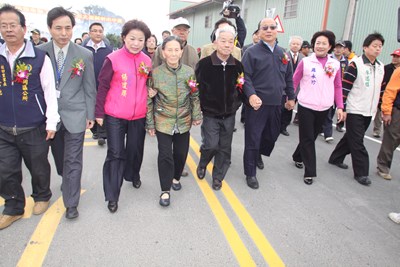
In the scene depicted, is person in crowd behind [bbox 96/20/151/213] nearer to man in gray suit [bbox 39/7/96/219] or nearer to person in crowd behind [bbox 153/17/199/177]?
man in gray suit [bbox 39/7/96/219]

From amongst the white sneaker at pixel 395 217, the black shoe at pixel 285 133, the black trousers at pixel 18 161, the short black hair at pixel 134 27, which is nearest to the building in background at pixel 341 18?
the black shoe at pixel 285 133

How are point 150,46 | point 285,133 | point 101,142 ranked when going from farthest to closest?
point 285,133 < point 150,46 < point 101,142

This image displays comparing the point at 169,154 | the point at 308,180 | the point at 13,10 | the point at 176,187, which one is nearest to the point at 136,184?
the point at 176,187

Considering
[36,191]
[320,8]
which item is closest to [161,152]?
[36,191]

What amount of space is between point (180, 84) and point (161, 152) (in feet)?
2.60

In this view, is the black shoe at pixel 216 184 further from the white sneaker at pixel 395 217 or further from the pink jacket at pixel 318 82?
the white sneaker at pixel 395 217

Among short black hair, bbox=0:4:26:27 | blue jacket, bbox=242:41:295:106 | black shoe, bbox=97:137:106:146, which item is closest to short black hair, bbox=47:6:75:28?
short black hair, bbox=0:4:26:27

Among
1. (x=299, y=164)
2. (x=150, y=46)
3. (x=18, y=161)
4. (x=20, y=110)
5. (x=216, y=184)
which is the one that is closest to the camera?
(x=20, y=110)

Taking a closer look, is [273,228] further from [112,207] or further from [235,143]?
[235,143]

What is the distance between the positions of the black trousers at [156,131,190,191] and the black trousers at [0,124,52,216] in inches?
46.2

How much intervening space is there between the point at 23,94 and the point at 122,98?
2.91 ft

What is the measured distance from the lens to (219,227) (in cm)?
313

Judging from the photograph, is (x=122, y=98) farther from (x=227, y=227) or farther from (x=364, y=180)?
(x=364, y=180)

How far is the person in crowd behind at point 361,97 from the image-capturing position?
14.4 ft
